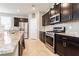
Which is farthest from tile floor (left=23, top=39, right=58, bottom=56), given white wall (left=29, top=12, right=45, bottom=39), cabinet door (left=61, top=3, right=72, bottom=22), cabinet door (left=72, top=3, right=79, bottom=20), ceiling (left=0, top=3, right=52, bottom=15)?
white wall (left=29, top=12, right=45, bottom=39)

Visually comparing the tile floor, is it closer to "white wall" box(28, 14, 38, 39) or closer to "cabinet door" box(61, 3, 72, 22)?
"cabinet door" box(61, 3, 72, 22)

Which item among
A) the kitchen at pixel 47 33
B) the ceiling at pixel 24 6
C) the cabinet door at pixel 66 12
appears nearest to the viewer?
the kitchen at pixel 47 33

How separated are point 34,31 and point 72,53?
6680 millimetres

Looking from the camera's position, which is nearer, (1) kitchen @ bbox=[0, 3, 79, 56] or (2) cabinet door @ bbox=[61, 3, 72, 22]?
(1) kitchen @ bbox=[0, 3, 79, 56]

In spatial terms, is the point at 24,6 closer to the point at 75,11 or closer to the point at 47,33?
the point at 47,33

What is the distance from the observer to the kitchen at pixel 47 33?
7.06 ft

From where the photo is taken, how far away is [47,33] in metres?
5.56

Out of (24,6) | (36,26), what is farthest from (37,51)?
(36,26)

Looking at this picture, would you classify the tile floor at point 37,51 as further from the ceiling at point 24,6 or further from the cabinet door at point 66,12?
the ceiling at point 24,6

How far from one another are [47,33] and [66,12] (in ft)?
5.98

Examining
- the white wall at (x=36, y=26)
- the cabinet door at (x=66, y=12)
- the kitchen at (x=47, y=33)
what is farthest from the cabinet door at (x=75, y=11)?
the white wall at (x=36, y=26)

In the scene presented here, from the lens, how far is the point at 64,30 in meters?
4.68

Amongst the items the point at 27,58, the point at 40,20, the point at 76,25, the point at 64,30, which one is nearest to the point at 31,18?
the point at 40,20

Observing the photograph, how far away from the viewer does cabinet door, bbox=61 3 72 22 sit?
3673mm
